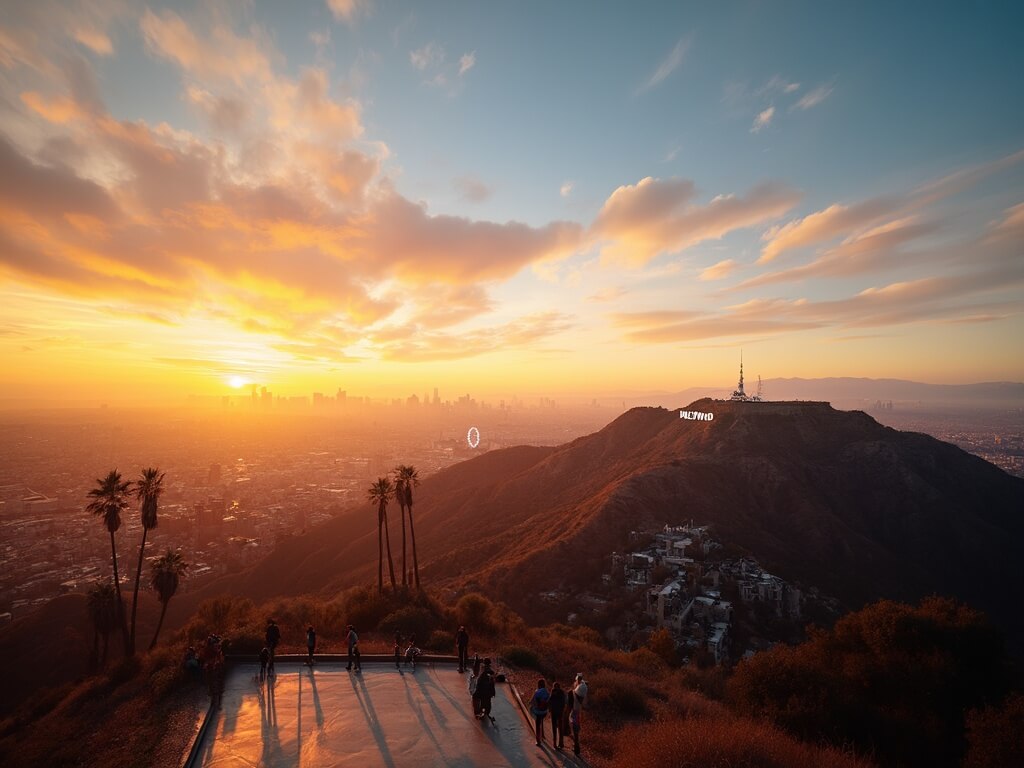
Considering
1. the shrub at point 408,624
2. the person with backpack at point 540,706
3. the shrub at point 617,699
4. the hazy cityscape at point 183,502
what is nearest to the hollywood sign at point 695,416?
the shrub at point 408,624

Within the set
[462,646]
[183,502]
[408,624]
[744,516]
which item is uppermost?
[462,646]

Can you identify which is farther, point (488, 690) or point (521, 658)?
point (521, 658)

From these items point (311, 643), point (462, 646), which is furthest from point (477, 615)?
point (311, 643)

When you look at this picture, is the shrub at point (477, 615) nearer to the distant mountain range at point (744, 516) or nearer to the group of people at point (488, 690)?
the group of people at point (488, 690)

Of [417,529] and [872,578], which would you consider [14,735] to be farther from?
[872,578]

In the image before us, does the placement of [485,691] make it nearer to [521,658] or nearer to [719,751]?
[719,751]

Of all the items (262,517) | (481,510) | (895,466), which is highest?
(895,466)

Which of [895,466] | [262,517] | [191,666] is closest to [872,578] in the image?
[895,466]
